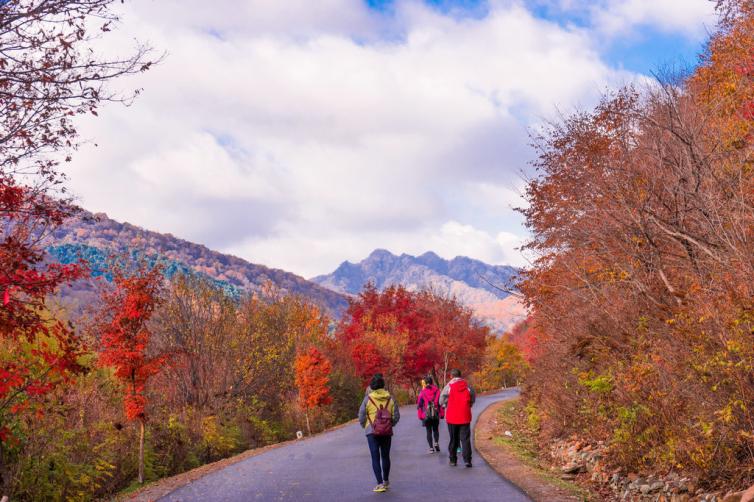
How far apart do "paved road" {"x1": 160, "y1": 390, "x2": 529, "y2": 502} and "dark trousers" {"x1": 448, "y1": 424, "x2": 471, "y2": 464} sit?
0.28m

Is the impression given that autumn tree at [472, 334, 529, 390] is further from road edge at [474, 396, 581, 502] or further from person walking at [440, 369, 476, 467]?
person walking at [440, 369, 476, 467]

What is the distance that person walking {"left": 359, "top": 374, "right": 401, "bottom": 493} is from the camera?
11188 mm

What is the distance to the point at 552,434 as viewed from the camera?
61.5 feet

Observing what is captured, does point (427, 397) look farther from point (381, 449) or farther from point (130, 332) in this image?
point (130, 332)

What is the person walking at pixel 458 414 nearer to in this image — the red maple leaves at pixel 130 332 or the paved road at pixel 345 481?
the paved road at pixel 345 481

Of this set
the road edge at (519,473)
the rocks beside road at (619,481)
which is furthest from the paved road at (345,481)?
the rocks beside road at (619,481)

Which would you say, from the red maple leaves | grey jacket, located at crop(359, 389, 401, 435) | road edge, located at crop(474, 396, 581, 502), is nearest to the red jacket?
road edge, located at crop(474, 396, 581, 502)

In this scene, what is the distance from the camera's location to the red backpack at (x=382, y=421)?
11.2m

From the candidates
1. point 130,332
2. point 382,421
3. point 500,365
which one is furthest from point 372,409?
point 500,365

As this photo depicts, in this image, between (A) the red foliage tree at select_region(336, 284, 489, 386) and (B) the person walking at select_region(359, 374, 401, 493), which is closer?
(B) the person walking at select_region(359, 374, 401, 493)

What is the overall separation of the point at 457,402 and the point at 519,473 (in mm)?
2009

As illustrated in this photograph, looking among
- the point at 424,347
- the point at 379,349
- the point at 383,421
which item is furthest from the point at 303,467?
the point at 424,347

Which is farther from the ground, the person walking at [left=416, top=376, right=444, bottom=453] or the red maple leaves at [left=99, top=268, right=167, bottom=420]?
the red maple leaves at [left=99, top=268, right=167, bottom=420]

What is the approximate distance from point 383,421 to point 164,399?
1695 cm
